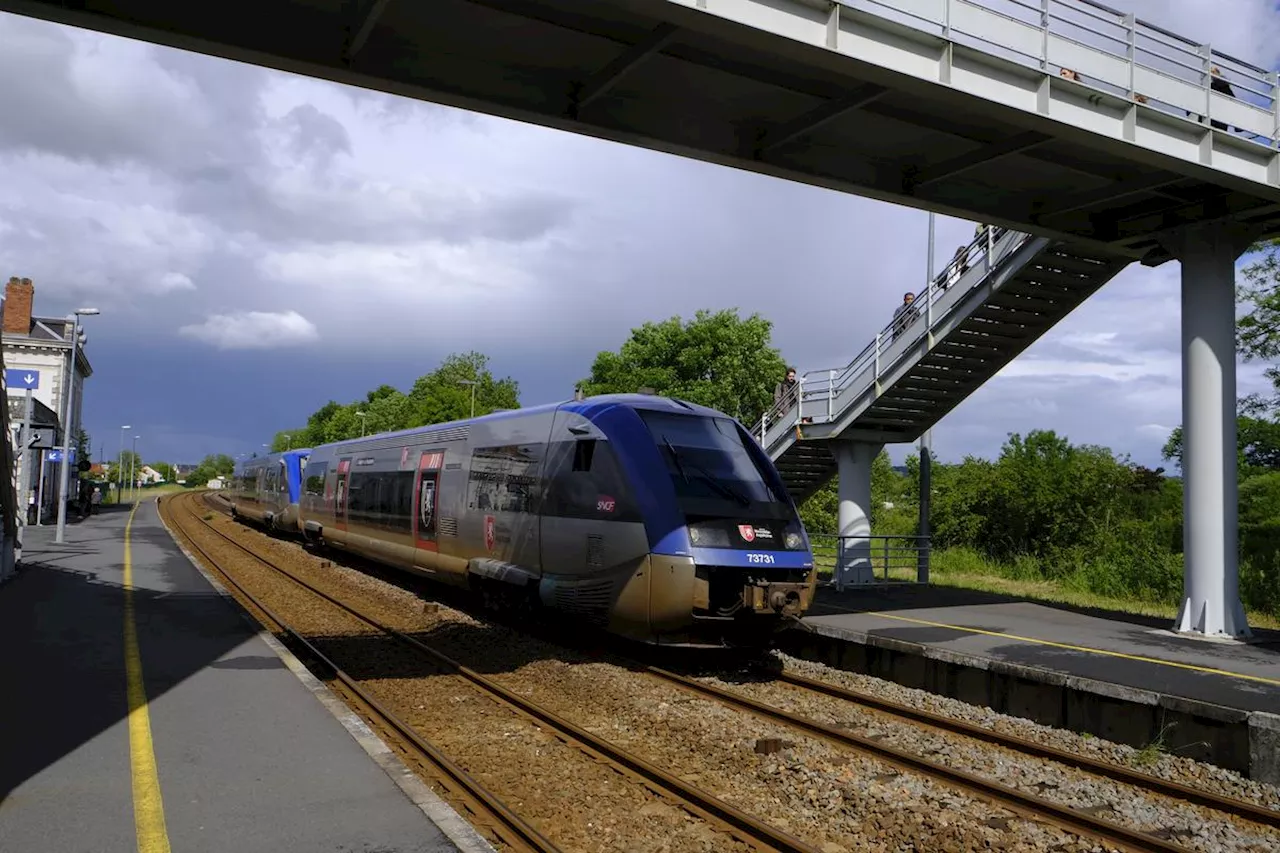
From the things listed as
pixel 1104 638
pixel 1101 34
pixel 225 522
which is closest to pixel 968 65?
pixel 1101 34

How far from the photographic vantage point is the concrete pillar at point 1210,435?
12.2m

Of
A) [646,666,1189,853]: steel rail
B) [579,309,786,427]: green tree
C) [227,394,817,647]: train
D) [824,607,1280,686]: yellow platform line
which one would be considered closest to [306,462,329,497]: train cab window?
[227,394,817,647]: train

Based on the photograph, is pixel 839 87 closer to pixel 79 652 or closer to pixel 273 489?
pixel 79 652

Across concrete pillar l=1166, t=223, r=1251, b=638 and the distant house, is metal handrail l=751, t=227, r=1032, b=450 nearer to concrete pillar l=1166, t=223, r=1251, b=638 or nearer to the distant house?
concrete pillar l=1166, t=223, r=1251, b=638

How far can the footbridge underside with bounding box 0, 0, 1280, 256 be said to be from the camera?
29.0 feet

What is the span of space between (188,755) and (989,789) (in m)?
5.76

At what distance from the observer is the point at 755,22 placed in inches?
336

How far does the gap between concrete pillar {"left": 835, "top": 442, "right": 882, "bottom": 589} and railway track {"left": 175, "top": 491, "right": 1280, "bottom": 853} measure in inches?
309

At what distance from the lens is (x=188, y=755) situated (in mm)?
6461

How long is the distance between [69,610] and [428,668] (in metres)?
5.72

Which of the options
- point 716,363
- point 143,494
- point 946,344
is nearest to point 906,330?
point 946,344

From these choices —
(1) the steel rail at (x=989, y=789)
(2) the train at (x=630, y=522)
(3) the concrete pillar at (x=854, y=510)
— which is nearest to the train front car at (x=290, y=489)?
(2) the train at (x=630, y=522)

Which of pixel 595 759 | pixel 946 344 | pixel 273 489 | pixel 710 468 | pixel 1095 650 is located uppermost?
pixel 946 344

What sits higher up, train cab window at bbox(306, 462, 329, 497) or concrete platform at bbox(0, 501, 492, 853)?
train cab window at bbox(306, 462, 329, 497)
